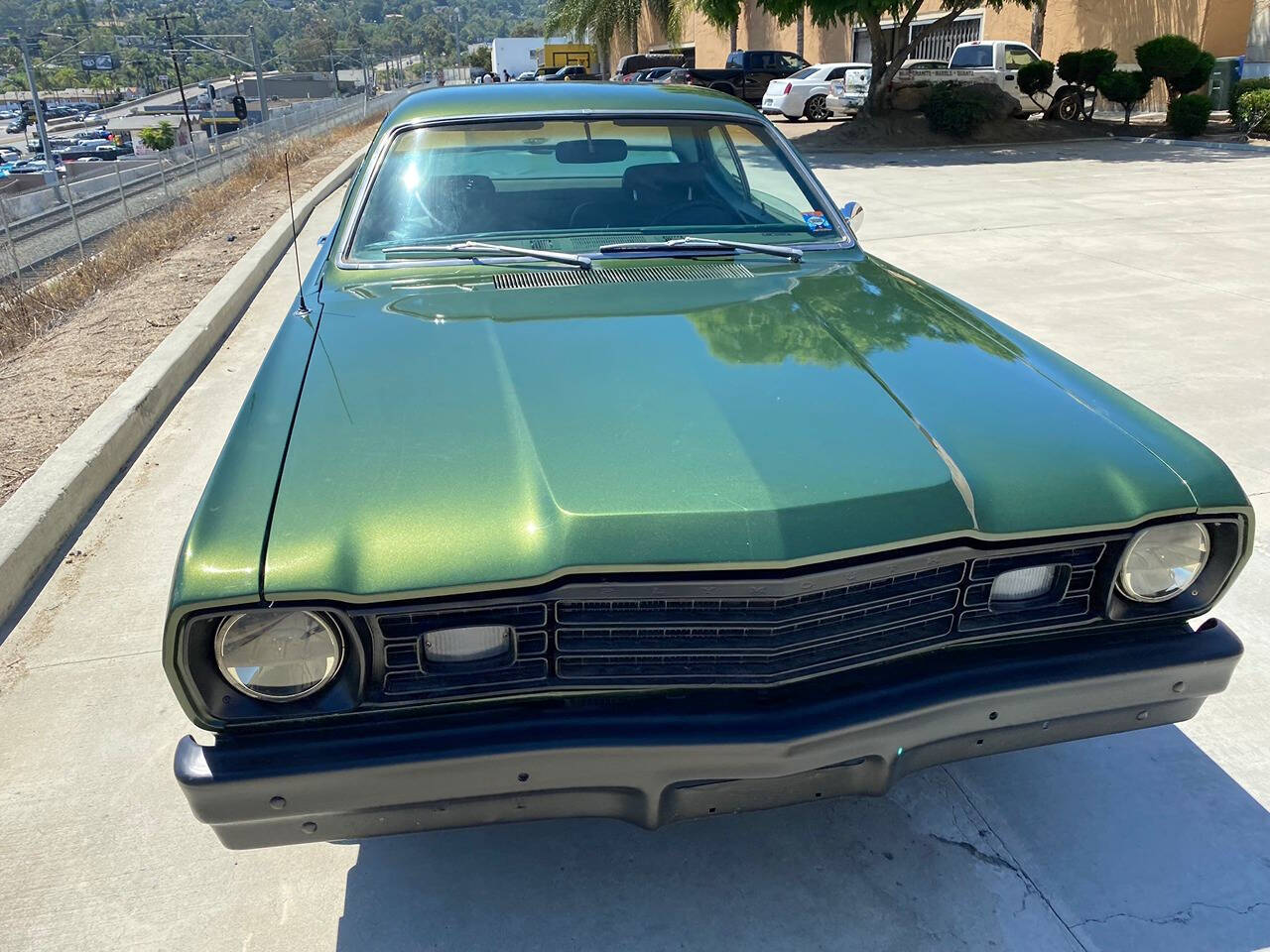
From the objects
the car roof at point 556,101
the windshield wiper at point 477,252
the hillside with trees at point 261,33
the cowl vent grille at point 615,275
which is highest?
the hillside with trees at point 261,33

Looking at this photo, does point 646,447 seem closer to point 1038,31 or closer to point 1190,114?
point 1190,114

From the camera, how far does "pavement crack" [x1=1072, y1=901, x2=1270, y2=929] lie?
2.19 m

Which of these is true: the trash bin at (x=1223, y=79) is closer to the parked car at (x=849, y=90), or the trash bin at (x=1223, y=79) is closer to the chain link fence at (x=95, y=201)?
the parked car at (x=849, y=90)

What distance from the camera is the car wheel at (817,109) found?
23.3 m

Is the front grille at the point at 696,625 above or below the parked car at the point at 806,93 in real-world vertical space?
below

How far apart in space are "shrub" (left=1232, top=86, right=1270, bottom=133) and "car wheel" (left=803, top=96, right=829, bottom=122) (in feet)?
28.6

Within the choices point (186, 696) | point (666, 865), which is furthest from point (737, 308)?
point (186, 696)

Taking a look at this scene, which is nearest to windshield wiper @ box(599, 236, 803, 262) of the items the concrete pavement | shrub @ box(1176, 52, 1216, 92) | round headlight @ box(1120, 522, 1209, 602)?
round headlight @ box(1120, 522, 1209, 602)

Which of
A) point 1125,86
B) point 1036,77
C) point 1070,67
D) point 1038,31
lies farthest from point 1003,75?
point 1038,31

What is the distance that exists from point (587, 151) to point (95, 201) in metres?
13.8

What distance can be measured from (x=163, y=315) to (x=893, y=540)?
6663 millimetres

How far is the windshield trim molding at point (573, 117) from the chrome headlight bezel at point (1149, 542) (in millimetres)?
1625

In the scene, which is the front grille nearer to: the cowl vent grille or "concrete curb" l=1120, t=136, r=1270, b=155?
the cowl vent grille

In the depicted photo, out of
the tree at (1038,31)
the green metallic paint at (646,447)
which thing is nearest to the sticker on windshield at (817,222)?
the green metallic paint at (646,447)
